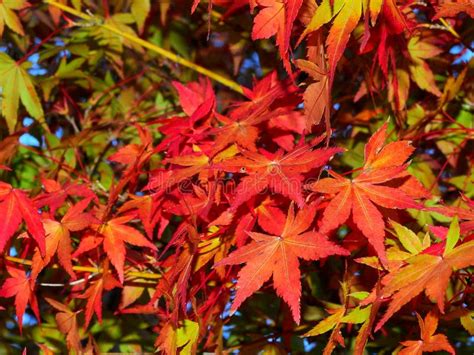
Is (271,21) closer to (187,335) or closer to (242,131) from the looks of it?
(242,131)

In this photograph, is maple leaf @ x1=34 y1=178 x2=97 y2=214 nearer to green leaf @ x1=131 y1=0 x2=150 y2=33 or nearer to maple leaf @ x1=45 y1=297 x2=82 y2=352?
maple leaf @ x1=45 y1=297 x2=82 y2=352

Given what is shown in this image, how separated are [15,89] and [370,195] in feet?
3.02

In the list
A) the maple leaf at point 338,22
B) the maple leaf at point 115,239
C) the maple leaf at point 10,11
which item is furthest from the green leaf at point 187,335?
the maple leaf at point 10,11

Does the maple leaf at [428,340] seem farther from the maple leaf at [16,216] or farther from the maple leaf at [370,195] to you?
the maple leaf at [16,216]

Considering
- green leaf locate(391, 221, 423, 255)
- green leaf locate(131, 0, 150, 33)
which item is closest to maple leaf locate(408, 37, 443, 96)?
green leaf locate(391, 221, 423, 255)

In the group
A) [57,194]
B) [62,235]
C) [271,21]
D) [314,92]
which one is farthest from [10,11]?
[314,92]

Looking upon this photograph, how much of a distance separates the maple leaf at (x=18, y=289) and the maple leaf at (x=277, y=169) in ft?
1.64

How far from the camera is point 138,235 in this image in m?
1.31

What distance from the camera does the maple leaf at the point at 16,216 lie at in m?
1.18

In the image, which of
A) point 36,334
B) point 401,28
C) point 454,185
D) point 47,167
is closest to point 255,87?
point 401,28

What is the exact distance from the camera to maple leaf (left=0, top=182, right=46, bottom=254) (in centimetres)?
118

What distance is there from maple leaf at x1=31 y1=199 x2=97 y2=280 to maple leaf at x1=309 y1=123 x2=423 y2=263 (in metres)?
0.43

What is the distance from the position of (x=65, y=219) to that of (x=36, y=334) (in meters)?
0.56

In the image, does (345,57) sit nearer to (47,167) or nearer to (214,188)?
(214,188)
